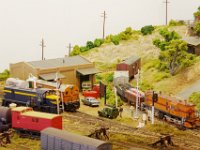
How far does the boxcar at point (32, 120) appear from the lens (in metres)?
40.3

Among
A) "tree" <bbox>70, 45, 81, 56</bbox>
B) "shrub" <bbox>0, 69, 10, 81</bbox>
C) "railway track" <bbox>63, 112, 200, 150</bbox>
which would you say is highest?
"tree" <bbox>70, 45, 81, 56</bbox>

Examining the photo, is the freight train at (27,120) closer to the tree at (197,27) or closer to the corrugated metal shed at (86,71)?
the corrugated metal shed at (86,71)

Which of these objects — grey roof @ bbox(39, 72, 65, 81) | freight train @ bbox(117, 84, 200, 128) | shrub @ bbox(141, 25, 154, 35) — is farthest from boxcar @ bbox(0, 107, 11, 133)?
shrub @ bbox(141, 25, 154, 35)

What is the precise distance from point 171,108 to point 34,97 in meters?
16.3

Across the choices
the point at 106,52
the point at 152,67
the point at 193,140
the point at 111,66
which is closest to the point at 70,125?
the point at 193,140

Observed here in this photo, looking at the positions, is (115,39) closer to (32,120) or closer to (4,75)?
(4,75)

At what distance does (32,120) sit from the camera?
41.7m

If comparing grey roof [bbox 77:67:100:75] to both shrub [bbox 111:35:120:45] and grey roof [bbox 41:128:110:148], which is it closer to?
shrub [bbox 111:35:120:45]

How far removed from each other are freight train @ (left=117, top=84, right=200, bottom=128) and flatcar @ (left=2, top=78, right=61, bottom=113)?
10620 mm

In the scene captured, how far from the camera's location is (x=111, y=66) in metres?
78.6

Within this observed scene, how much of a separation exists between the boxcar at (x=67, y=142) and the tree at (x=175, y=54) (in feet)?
100

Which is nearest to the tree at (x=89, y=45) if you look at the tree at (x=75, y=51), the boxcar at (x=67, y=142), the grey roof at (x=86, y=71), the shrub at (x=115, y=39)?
the tree at (x=75, y=51)

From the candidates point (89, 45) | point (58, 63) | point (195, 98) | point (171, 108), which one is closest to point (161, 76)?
point (195, 98)

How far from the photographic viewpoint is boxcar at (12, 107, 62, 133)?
40344 millimetres
